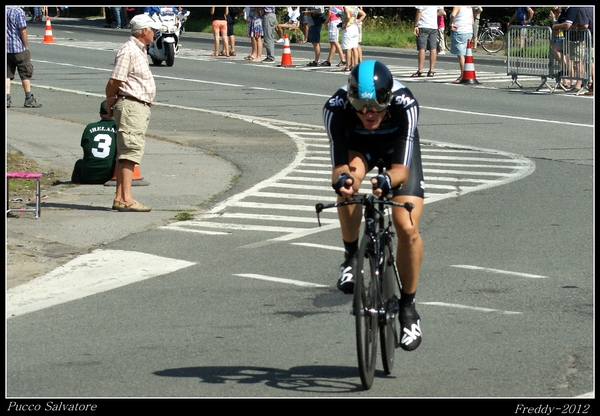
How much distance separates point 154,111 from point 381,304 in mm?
15127

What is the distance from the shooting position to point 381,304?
5992mm

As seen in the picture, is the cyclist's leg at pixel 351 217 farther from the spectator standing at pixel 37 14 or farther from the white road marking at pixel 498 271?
the spectator standing at pixel 37 14

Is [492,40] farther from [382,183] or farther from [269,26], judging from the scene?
[382,183]

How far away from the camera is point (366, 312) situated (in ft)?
19.0

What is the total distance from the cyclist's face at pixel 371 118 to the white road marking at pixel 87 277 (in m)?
2.93

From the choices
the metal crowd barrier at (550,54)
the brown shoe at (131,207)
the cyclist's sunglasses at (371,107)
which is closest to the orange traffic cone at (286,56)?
the metal crowd barrier at (550,54)

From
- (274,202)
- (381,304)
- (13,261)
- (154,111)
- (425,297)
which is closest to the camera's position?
(381,304)

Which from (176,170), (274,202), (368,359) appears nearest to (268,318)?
(368,359)

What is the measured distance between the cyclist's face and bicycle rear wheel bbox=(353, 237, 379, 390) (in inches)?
25.5

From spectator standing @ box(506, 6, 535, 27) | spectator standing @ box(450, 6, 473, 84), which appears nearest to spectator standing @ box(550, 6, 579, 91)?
spectator standing @ box(450, 6, 473, 84)

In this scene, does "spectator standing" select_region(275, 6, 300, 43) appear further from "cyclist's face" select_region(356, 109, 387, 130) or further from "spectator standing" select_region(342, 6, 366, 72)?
"cyclist's face" select_region(356, 109, 387, 130)

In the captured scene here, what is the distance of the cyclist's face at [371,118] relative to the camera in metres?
6.03

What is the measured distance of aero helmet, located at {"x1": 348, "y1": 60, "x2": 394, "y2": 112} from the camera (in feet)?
19.2

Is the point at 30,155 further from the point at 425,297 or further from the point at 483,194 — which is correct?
the point at 425,297
